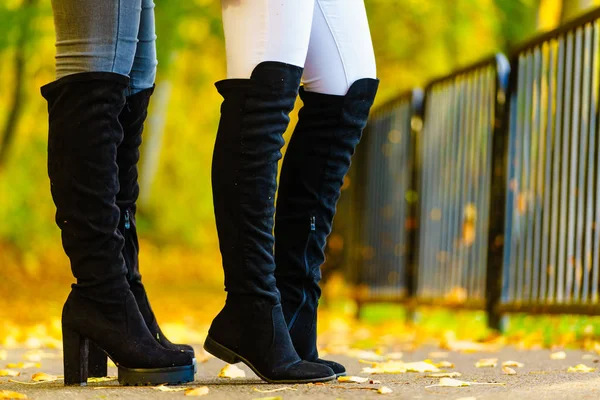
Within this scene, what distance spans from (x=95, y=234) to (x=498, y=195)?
287cm

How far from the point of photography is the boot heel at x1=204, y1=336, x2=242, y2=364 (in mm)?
2195

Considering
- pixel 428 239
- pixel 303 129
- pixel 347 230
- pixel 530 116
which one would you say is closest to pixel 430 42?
pixel 347 230

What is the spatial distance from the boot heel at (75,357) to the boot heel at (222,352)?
278 millimetres

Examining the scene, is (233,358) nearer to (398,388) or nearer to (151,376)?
(151,376)

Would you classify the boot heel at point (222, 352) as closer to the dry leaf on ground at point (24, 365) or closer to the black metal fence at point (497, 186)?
the dry leaf on ground at point (24, 365)

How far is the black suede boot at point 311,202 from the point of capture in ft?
7.66

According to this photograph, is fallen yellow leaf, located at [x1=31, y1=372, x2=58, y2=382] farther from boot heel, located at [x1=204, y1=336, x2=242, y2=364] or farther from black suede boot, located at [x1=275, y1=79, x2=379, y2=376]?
black suede boot, located at [x1=275, y1=79, x2=379, y2=376]

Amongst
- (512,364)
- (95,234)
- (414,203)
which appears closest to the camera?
(95,234)

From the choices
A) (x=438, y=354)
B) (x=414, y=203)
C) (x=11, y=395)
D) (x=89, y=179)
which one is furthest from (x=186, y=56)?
(x=11, y=395)

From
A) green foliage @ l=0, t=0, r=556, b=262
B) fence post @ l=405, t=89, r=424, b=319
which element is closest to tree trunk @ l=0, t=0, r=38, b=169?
green foliage @ l=0, t=0, r=556, b=262

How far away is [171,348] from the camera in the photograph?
2240 millimetres

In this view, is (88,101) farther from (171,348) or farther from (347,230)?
(347,230)

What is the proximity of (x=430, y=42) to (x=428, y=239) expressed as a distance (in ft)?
21.9

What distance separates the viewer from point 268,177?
2154 millimetres
